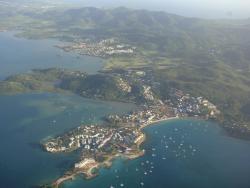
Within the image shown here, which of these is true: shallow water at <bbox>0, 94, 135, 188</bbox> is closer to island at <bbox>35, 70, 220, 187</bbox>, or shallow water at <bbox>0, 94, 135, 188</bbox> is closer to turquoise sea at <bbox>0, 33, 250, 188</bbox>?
turquoise sea at <bbox>0, 33, 250, 188</bbox>

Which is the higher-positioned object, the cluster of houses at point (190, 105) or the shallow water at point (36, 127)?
the cluster of houses at point (190, 105)

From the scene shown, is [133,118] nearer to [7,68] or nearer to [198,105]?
[198,105]

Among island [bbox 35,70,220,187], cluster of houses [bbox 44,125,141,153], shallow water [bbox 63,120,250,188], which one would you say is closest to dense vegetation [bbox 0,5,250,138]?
island [bbox 35,70,220,187]

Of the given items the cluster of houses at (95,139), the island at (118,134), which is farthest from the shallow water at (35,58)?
the cluster of houses at (95,139)

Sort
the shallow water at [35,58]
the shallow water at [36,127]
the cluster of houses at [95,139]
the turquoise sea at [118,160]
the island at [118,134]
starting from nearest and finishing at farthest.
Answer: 1. the turquoise sea at [118,160]
2. the shallow water at [36,127]
3. the island at [118,134]
4. the cluster of houses at [95,139]
5. the shallow water at [35,58]

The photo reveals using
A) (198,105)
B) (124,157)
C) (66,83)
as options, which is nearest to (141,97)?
(198,105)

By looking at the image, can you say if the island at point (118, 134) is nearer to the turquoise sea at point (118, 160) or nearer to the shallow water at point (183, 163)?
Answer: the turquoise sea at point (118, 160)

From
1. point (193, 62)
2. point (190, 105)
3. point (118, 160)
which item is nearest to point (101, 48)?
point (193, 62)
